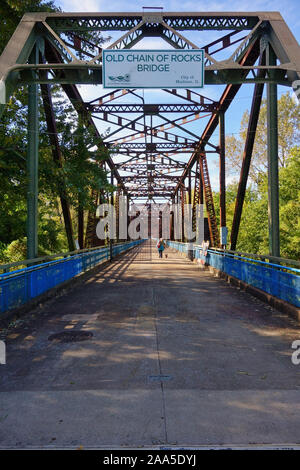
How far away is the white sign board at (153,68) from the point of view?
9.03m

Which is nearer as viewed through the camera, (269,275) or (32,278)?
(32,278)

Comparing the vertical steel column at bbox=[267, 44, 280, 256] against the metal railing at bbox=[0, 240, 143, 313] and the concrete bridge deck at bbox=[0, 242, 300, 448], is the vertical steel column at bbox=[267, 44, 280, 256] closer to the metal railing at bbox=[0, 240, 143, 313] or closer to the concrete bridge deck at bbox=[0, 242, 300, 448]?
the concrete bridge deck at bbox=[0, 242, 300, 448]

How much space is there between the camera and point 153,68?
356 inches

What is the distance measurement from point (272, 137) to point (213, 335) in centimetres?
690

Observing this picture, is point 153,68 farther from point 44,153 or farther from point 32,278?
point 32,278

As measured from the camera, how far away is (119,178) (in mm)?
44188

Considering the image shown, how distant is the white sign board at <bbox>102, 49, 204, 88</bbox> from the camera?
903cm

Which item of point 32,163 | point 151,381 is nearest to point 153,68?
point 32,163

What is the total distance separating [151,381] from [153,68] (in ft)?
25.6

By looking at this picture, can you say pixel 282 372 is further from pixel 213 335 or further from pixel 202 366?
pixel 213 335

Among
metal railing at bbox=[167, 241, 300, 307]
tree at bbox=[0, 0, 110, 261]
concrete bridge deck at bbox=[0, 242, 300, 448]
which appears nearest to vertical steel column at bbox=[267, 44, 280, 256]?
metal railing at bbox=[167, 241, 300, 307]

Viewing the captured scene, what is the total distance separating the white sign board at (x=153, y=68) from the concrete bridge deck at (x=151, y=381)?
586 centimetres

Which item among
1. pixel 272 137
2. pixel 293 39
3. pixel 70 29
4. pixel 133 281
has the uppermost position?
pixel 70 29

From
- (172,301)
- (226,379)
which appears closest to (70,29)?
(172,301)
